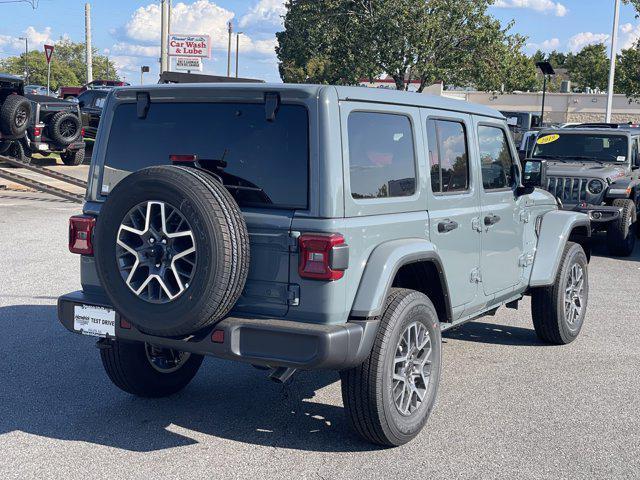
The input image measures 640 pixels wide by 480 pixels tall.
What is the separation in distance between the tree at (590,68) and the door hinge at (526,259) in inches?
2836

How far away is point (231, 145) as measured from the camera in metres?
4.49

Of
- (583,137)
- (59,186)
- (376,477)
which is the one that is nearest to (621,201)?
(583,137)

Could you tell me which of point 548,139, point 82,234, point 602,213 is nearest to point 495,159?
point 82,234

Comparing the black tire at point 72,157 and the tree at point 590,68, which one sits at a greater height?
the tree at point 590,68

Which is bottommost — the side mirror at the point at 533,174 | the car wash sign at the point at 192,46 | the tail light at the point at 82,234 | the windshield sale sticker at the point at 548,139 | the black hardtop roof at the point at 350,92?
the tail light at the point at 82,234

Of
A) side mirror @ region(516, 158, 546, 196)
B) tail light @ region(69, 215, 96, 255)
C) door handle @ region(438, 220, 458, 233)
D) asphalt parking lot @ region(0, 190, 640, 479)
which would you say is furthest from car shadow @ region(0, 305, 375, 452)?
side mirror @ region(516, 158, 546, 196)

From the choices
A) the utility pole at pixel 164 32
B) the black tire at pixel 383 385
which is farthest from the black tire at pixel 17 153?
the black tire at pixel 383 385

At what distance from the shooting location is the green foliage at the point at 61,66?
104625 mm

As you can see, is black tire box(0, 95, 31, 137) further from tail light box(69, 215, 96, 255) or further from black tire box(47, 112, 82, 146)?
tail light box(69, 215, 96, 255)

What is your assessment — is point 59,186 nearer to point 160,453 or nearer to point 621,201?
point 621,201

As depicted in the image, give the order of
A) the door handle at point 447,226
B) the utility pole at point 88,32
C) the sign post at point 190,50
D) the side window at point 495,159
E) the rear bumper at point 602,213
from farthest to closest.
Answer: the sign post at point 190,50
the utility pole at point 88,32
the rear bumper at point 602,213
the side window at point 495,159
the door handle at point 447,226

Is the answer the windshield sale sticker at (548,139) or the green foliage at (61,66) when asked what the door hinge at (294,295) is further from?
the green foliage at (61,66)

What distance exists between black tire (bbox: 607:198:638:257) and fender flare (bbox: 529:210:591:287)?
5.60 m

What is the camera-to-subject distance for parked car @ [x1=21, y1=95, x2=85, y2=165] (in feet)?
67.6
